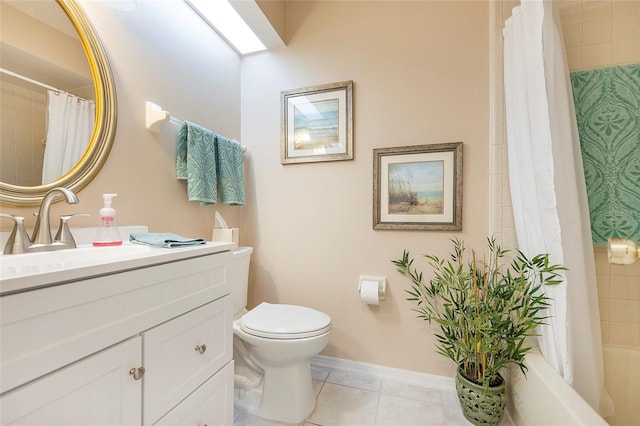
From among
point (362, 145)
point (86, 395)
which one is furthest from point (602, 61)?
point (86, 395)

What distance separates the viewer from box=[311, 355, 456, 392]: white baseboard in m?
1.51

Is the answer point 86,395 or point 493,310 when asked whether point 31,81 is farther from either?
point 493,310

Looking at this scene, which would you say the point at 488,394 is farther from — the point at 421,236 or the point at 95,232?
the point at 95,232

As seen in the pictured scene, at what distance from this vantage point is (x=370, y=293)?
1.54 metres

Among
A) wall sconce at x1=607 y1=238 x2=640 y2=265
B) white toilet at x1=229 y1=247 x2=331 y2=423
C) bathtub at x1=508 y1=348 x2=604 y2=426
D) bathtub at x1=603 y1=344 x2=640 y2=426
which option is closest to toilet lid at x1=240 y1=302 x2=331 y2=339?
white toilet at x1=229 y1=247 x2=331 y2=423

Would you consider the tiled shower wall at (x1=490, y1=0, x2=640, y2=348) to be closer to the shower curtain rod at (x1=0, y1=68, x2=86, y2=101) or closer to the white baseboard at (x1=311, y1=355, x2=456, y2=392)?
the white baseboard at (x1=311, y1=355, x2=456, y2=392)

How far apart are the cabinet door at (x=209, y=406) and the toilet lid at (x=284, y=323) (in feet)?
0.71

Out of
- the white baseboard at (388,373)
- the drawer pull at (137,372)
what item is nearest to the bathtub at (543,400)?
the white baseboard at (388,373)

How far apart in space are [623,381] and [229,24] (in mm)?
2859

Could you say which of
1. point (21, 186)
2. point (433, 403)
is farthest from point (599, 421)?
point (21, 186)

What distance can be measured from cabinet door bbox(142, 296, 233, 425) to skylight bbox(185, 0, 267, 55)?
5.34ft

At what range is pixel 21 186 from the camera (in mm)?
825

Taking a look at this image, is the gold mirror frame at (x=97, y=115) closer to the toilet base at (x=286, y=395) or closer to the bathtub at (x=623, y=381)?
the toilet base at (x=286, y=395)

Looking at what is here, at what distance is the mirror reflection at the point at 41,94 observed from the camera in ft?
2.64
